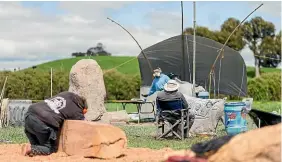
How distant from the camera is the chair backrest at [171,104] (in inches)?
494

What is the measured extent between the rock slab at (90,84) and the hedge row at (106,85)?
12326 millimetres

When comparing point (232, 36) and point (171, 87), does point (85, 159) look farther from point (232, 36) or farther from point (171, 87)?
point (232, 36)

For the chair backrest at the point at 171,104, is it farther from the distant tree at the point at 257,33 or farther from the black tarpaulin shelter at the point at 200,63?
the distant tree at the point at 257,33

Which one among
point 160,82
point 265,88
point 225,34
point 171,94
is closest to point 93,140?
point 171,94

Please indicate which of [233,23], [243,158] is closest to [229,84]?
[243,158]

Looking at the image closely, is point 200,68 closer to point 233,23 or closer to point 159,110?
point 159,110

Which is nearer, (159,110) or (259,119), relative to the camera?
(259,119)

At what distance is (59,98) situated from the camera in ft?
32.3

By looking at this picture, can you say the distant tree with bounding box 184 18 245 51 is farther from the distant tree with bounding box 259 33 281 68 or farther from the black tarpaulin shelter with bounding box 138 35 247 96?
the black tarpaulin shelter with bounding box 138 35 247 96

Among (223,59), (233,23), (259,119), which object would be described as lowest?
(259,119)

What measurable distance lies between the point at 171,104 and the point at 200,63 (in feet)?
39.2

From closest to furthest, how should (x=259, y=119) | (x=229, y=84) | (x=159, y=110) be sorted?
(x=259, y=119) < (x=159, y=110) < (x=229, y=84)

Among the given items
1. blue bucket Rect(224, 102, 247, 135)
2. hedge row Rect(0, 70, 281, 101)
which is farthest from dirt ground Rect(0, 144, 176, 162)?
hedge row Rect(0, 70, 281, 101)

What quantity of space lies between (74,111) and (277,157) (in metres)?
5.40
